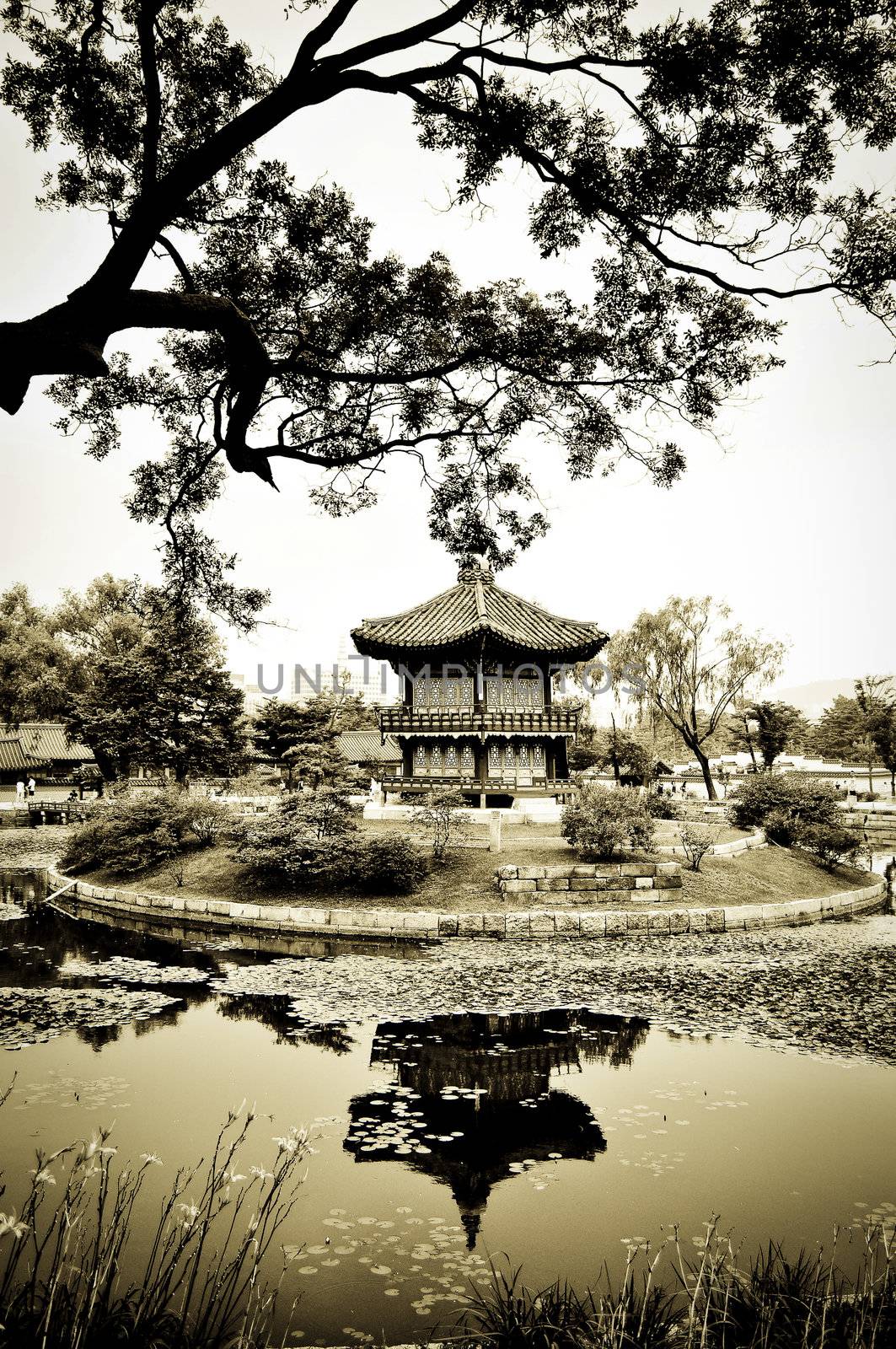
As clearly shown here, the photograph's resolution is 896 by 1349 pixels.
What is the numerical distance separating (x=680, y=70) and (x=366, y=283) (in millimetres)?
3939

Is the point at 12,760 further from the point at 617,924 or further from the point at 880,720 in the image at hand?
the point at 880,720

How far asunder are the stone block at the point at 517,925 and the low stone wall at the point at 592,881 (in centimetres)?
92

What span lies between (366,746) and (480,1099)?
173ft

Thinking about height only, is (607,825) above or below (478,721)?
below

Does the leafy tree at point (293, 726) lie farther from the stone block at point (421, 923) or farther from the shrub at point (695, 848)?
the stone block at point (421, 923)

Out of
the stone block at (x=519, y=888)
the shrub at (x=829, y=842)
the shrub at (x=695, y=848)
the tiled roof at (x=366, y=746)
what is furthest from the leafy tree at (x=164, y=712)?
the shrub at (x=829, y=842)

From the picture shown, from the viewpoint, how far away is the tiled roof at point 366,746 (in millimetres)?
57344

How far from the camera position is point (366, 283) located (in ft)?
28.8

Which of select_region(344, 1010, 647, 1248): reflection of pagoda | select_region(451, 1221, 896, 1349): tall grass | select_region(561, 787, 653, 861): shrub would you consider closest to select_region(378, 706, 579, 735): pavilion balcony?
select_region(561, 787, 653, 861): shrub

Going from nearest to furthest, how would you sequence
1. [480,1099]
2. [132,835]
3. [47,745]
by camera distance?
[480,1099] < [132,835] < [47,745]

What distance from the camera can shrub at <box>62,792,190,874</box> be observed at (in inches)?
806

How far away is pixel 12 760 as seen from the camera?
47.8 metres

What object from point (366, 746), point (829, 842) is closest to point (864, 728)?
point (829, 842)

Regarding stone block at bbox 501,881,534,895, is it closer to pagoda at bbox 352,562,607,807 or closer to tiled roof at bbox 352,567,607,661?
pagoda at bbox 352,562,607,807
